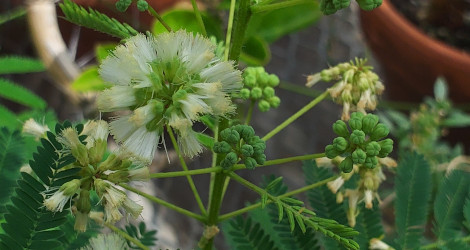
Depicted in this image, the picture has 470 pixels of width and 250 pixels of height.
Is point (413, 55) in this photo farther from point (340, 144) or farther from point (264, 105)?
point (340, 144)

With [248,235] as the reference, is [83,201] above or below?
above

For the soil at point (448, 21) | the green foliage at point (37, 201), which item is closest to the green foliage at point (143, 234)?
the green foliage at point (37, 201)

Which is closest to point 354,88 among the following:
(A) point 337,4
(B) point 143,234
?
(A) point 337,4

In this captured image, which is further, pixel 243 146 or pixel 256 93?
pixel 256 93

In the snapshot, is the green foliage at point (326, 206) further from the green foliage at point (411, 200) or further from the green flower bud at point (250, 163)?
the green flower bud at point (250, 163)

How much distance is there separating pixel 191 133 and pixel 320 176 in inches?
11.1

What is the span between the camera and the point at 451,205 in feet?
2.40

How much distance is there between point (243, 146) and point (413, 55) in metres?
1.20

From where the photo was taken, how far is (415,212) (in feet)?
2.36

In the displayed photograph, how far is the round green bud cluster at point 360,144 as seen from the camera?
50 centimetres

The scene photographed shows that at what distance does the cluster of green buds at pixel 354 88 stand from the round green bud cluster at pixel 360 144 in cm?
9

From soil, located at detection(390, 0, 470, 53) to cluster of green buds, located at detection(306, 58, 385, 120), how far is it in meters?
1.11

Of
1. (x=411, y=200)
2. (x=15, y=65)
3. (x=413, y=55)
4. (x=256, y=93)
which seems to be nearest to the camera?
(x=256, y=93)

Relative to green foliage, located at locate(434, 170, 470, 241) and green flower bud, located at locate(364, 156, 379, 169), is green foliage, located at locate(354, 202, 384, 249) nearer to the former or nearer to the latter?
green foliage, located at locate(434, 170, 470, 241)
